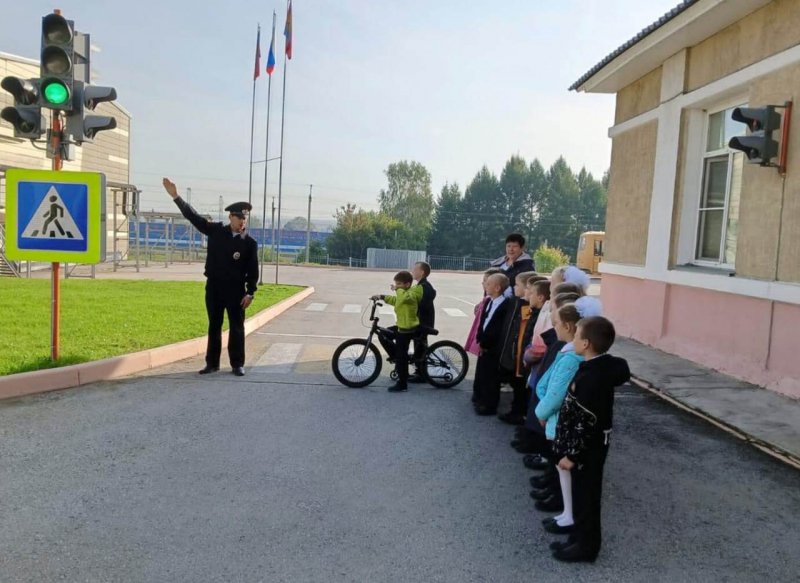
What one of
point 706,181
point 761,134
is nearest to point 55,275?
point 761,134

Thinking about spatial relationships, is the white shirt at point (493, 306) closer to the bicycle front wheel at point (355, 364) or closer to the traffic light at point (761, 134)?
the bicycle front wheel at point (355, 364)

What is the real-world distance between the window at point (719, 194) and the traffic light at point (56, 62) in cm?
830

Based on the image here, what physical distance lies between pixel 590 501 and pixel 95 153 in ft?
132

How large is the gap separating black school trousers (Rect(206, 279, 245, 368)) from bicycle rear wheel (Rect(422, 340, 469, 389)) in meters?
2.27

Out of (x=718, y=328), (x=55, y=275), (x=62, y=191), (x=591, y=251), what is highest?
(x=62, y=191)

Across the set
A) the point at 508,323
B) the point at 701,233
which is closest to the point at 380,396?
the point at 508,323

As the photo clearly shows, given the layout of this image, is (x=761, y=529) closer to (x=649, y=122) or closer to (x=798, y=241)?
(x=798, y=241)

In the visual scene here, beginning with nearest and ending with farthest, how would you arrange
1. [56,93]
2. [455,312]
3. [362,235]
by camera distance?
[56,93] → [455,312] → [362,235]

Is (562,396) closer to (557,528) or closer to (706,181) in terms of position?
(557,528)

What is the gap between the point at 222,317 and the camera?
790 centimetres

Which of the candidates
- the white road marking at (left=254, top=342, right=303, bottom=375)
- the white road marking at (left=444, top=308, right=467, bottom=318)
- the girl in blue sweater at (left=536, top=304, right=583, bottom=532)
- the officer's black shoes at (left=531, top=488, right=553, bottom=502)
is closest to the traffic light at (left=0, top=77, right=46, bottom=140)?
the white road marking at (left=254, top=342, right=303, bottom=375)

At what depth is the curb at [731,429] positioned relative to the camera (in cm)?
524

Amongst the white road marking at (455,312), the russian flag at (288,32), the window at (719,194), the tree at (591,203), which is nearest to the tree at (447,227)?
the tree at (591,203)

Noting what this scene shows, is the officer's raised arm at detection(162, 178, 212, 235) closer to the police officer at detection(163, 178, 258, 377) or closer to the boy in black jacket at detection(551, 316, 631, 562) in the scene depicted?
the police officer at detection(163, 178, 258, 377)
